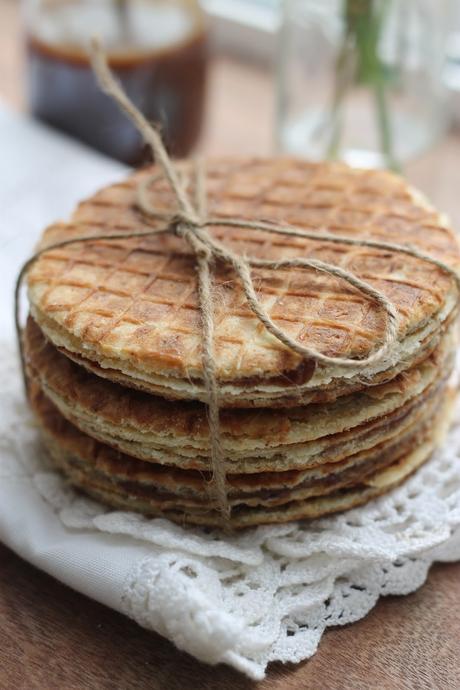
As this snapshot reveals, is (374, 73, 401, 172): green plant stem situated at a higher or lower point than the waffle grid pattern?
higher

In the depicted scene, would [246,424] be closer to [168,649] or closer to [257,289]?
[257,289]

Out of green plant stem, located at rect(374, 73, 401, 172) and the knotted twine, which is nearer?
the knotted twine

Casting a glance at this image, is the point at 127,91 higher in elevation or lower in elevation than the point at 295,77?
lower

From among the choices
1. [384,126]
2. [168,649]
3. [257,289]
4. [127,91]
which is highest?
[384,126]

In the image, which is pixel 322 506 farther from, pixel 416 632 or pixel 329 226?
pixel 329 226

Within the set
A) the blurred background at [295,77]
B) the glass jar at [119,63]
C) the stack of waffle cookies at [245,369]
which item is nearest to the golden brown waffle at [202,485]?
the stack of waffle cookies at [245,369]

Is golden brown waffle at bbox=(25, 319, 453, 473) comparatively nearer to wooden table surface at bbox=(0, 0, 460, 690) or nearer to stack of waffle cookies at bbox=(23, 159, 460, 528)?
stack of waffle cookies at bbox=(23, 159, 460, 528)

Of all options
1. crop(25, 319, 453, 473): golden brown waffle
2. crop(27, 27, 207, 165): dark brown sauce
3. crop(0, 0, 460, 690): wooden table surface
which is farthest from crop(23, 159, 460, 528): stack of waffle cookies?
crop(27, 27, 207, 165): dark brown sauce

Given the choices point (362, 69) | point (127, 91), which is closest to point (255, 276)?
point (362, 69)
